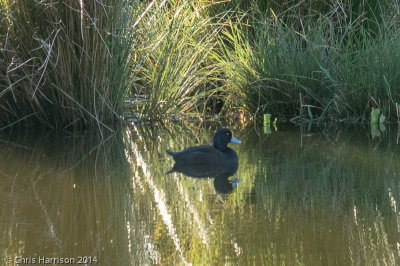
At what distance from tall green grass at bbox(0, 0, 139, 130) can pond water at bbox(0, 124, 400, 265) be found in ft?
2.79

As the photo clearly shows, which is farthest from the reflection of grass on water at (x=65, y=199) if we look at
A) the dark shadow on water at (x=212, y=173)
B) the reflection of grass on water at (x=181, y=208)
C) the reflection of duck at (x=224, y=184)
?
the reflection of duck at (x=224, y=184)

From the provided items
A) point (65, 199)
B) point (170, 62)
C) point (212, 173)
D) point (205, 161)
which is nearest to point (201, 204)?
point (65, 199)

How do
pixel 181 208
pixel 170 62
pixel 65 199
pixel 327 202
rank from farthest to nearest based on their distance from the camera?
pixel 170 62 < pixel 65 199 < pixel 327 202 < pixel 181 208

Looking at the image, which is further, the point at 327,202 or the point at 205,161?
the point at 205,161

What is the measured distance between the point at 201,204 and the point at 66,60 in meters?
3.70

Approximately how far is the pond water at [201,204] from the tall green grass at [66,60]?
850mm

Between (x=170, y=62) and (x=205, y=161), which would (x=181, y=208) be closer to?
(x=205, y=161)

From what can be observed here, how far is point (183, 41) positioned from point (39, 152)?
2771 mm

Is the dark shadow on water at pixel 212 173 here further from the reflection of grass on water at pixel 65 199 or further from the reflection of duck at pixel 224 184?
the reflection of grass on water at pixel 65 199

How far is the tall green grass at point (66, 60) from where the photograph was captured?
7.64 meters

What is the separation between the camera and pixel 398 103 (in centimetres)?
831

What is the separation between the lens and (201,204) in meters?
4.66

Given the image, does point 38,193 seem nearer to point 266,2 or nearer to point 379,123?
point 379,123

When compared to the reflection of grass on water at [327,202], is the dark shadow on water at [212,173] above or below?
below
